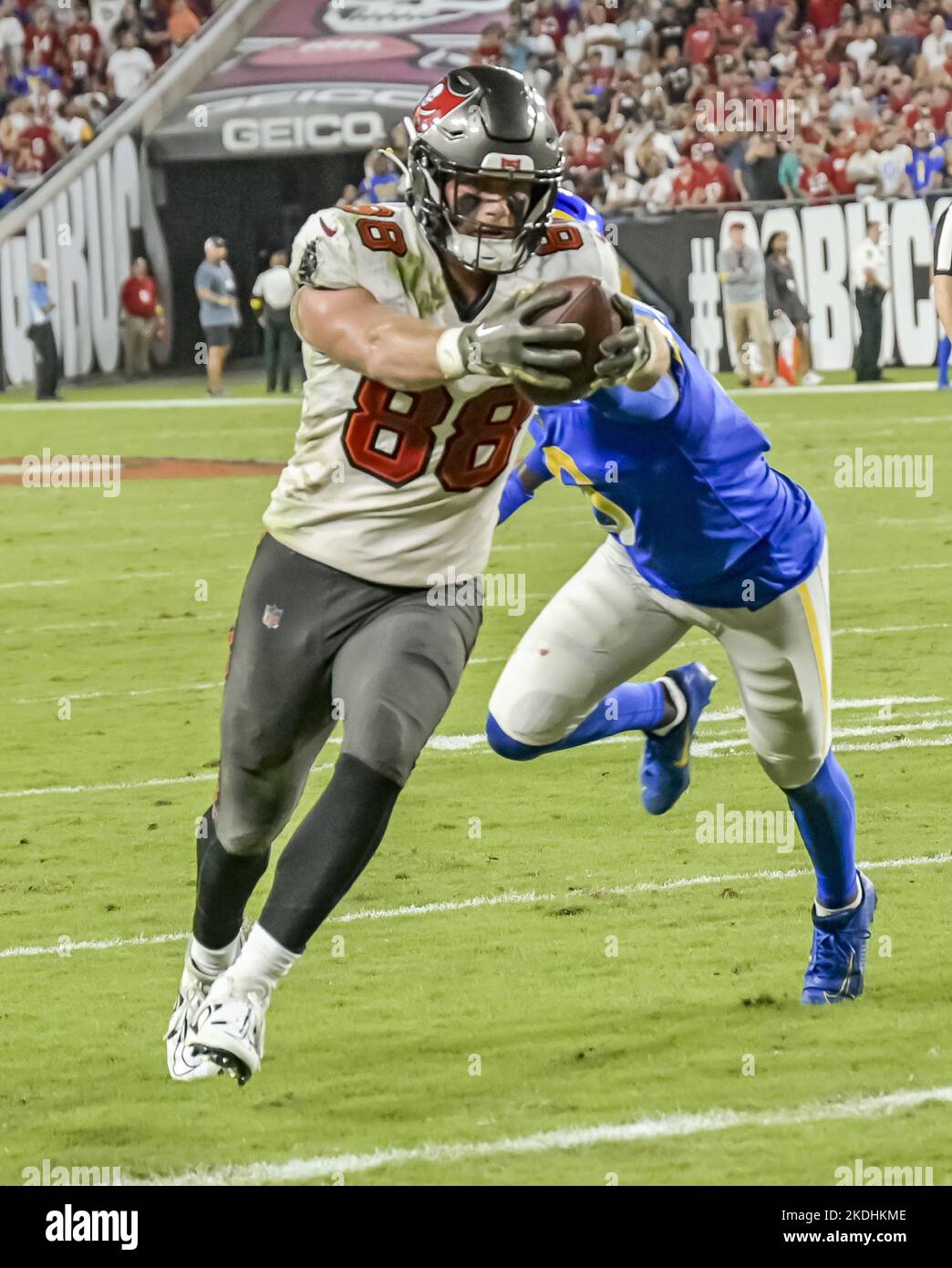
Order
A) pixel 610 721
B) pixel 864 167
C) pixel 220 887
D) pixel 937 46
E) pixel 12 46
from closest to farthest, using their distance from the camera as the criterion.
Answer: pixel 220 887
pixel 610 721
pixel 864 167
pixel 937 46
pixel 12 46

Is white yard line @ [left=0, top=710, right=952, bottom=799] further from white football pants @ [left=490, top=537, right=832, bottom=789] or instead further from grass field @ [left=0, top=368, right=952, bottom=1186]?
white football pants @ [left=490, top=537, right=832, bottom=789]

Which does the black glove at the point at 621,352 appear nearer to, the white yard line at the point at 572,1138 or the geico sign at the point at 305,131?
the white yard line at the point at 572,1138

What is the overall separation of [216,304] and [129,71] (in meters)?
5.54

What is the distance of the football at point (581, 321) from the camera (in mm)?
3439

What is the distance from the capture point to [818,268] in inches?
835

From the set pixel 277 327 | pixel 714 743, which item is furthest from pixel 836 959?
pixel 277 327

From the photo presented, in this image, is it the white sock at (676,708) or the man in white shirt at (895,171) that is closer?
the white sock at (676,708)

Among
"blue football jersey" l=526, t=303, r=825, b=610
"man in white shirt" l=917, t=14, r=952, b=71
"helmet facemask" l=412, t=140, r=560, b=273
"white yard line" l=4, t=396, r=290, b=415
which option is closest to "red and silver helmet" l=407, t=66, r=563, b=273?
"helmet facemask" l=412, t=140, r=560, b=273

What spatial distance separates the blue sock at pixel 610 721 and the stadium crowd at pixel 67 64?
921 inches

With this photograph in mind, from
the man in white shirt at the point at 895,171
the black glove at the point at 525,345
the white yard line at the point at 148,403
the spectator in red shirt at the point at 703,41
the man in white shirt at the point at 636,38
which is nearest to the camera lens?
the black glove at the point at 525,345

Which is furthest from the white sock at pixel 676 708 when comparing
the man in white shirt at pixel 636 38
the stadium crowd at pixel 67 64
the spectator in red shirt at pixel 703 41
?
the stadium crowd at pixel 67 64

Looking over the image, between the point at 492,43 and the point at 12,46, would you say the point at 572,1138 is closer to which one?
the point at 492,43

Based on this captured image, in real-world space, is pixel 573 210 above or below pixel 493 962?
above
